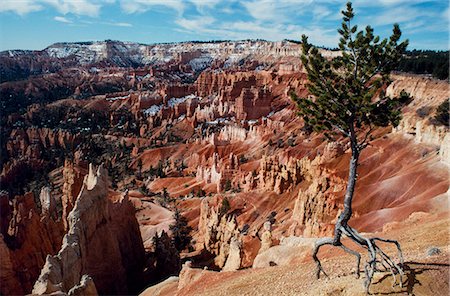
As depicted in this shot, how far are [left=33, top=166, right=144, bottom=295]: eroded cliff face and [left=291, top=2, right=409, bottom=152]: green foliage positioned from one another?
14411 millimetres

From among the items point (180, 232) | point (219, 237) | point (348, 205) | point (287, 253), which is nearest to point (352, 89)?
point (348, 205)

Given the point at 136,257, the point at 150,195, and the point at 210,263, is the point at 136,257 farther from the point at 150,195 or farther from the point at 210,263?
the point at 150,195

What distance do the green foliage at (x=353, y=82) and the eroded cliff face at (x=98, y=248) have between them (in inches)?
567

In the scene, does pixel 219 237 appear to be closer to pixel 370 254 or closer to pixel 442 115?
pixel 370 254

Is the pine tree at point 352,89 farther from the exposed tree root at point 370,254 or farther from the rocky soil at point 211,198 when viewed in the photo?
the rocky soil at point 211,198

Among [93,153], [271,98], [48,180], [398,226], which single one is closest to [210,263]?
[398,226]

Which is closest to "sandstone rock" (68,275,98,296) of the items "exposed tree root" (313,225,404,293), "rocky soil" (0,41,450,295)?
"rocky soil" (0,41,450,295)

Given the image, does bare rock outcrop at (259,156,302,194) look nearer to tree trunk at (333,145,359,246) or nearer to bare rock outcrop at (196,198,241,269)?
bare rock outcrop at (196,198,241,269)

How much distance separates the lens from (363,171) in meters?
46.3

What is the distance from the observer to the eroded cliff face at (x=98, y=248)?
20.6 meters

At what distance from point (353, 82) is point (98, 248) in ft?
71.2

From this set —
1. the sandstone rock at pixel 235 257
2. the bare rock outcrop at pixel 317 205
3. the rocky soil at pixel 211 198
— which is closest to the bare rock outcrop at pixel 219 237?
the rocky soil at pixel 211 198

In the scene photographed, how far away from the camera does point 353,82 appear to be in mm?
11180

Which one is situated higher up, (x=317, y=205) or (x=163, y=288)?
(x=317, y=205)
